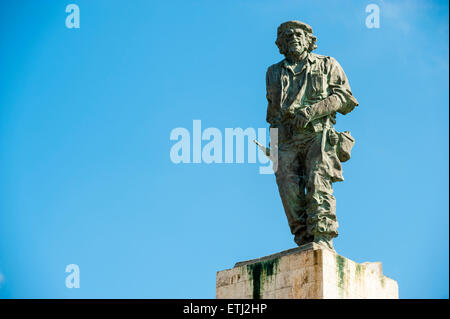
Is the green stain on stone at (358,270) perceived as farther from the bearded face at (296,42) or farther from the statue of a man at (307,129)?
the bearded face at (296,42)

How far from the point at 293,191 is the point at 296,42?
2823 millimetres

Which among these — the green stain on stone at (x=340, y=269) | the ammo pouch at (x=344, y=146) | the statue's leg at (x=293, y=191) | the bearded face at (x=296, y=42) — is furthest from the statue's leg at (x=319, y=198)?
the bearded face at (x=296, y=42)

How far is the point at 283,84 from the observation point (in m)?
15.7

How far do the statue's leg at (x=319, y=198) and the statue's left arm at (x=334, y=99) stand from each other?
468 millimetres

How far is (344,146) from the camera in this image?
596 inches

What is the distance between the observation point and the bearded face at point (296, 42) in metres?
15.7

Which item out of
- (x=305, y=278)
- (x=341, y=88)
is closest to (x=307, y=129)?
(x=341, y=88)

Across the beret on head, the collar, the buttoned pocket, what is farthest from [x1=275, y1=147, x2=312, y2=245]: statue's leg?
the beret on head

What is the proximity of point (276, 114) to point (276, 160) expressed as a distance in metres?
0.96

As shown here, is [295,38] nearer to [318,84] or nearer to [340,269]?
[318,84]

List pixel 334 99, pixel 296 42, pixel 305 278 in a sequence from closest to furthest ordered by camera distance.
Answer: pixel 305 278
pixel 334 99
pixel 296 42
